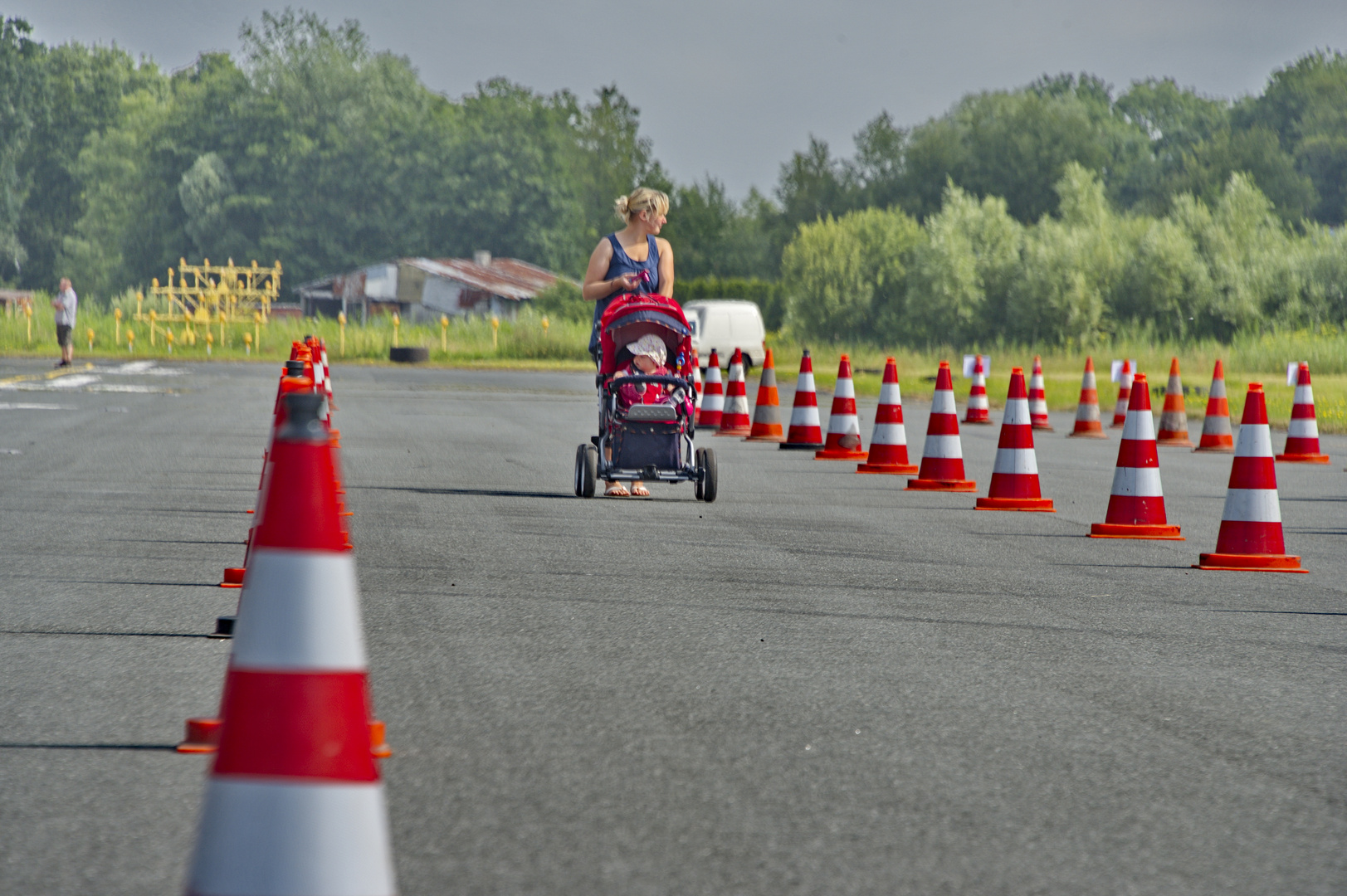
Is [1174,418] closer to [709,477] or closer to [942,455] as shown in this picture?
[942,455]

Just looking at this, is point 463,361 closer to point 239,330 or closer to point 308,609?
point 239,330

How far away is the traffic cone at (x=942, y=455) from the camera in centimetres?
1246

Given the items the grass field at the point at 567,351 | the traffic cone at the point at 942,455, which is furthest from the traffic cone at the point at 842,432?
the grass field at the point at 567,351

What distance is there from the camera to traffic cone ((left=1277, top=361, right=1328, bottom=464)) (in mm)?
16109

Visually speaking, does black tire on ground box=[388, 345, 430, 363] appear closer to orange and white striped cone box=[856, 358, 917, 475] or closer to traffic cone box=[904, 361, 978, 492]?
orange and white striped cone box=[856, 358, 917, 475]

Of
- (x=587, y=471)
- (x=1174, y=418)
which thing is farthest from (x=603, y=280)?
(x=1174, y=418)

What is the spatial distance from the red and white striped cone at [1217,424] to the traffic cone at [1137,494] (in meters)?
8.16

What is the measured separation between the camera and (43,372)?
3253cm

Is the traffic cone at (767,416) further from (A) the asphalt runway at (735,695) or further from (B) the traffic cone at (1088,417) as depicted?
(A) the asphalt runway at (735,695)

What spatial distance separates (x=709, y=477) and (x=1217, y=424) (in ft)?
28.3

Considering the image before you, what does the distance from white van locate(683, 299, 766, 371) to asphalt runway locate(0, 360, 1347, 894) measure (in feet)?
112

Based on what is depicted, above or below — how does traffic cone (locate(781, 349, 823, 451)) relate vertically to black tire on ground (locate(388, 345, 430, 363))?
above

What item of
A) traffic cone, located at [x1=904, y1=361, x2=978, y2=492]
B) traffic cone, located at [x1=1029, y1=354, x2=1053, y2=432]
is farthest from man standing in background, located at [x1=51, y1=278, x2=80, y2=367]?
traffic cone, located at [x1=904, y1=361, x2=978, y2=492]

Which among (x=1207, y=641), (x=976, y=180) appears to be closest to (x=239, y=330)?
(x=1207, y=641)
